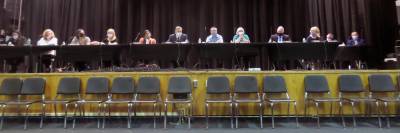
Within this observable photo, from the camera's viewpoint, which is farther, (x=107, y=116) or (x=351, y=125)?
(x=107, y=116)

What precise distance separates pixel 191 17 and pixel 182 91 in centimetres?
643

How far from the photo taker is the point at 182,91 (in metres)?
6.82

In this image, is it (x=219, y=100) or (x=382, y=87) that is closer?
(x=219, y=100)

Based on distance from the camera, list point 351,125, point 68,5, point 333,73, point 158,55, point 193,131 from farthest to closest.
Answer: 1. point 68,5
2. point 158,55
3. point 333,73
4. point 351,125
5. point 193,131

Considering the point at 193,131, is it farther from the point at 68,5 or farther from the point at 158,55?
the point at 68,5

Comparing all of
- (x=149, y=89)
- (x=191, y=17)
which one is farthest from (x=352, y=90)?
(x=191, y=17)

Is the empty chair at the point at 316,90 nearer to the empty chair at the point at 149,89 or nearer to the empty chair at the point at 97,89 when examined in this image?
the empty chair at the point at 149,89

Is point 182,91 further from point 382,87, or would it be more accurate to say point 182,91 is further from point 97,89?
point 382,87

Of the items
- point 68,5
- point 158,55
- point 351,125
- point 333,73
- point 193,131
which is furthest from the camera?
point 68,5

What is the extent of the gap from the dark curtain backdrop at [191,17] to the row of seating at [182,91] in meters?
5.05

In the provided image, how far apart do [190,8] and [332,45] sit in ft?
21.5

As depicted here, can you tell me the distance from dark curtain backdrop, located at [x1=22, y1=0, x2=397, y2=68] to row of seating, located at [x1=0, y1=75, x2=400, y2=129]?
5.05 m

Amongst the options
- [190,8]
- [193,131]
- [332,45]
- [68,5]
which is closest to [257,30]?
[190,8]

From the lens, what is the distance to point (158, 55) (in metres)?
7.59
